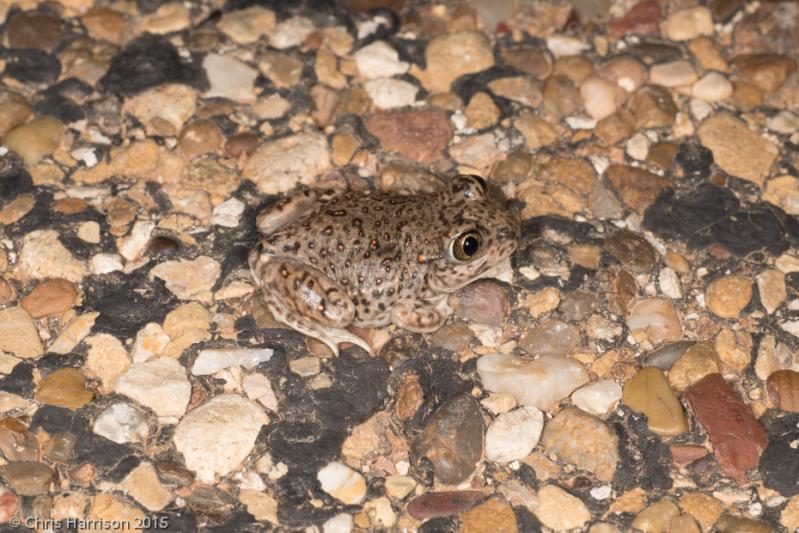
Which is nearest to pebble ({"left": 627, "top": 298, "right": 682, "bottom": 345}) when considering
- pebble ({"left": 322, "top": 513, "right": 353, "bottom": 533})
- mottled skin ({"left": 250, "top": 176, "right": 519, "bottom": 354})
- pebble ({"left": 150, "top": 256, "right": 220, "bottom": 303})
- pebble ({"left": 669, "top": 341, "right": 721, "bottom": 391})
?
pebble ({"left": 669, "top": 341, "right": 721, "bottom": 391})

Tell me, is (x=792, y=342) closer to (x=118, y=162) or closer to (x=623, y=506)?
(x=623, y=506)

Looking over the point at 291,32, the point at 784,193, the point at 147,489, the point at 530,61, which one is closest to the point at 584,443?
the point at 147,489

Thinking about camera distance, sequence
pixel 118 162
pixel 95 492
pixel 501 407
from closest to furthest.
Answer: pixel 95 492, pixel 501 407, pixel 118 162

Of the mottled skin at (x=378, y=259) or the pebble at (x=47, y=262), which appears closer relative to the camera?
the mottled skin at (x=378, y=259)

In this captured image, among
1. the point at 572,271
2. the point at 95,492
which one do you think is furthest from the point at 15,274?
the point at 572,271

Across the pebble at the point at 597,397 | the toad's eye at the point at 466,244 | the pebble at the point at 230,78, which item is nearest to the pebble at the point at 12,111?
the pebble at the point at 230,78

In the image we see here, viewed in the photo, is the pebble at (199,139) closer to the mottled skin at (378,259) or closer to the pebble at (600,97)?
the mottled skin at (378,259)
